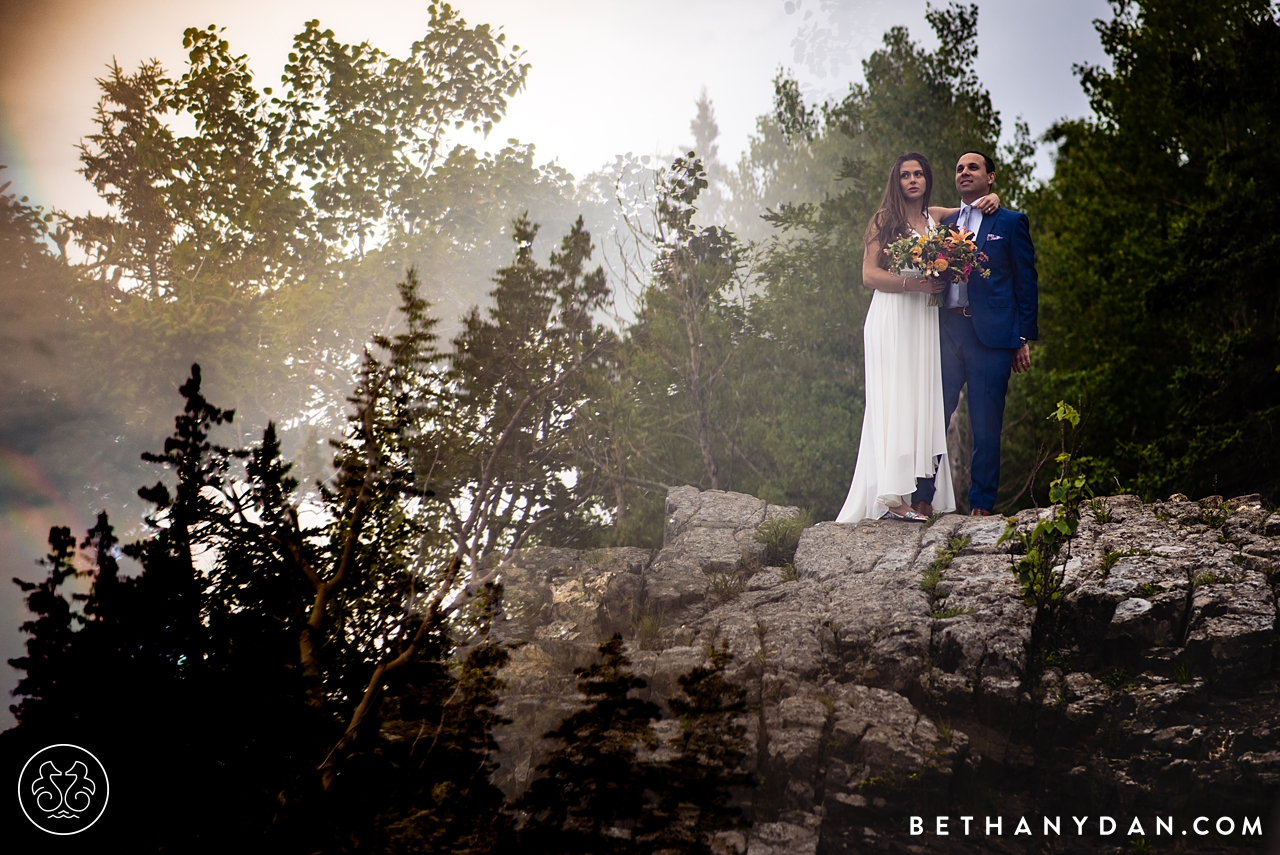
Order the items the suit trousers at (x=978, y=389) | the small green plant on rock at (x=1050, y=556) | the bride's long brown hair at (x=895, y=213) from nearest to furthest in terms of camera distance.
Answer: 1. the small green plant on rock at (x=1050, y=556)
2. the suit trousers at (x=978, y=389)
3. the bride's long brown hair at (x=895, y=213)

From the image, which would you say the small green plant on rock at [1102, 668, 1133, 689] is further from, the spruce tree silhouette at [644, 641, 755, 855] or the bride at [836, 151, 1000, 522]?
the bride at [836, 151, 1000, 522]

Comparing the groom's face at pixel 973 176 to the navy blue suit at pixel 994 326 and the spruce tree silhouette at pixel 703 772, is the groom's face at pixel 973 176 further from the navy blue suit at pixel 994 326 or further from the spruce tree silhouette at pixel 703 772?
the spruce tree silhouette at pixel 703 772

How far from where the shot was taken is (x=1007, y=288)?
7.10m

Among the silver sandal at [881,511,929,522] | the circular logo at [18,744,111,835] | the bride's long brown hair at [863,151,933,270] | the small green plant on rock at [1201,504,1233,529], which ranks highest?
the bride's long brown hair at [863,151,933,270]

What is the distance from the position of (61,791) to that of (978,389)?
22.2 ft

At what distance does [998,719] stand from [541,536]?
829 cm

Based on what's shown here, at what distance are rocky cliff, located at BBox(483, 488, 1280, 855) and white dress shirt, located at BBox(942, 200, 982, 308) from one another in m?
→ 1.82

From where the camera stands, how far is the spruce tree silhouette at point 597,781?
4883 millimetres

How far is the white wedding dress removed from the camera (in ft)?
24.3

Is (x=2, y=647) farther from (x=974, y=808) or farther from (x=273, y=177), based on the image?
(x=974, y=808)

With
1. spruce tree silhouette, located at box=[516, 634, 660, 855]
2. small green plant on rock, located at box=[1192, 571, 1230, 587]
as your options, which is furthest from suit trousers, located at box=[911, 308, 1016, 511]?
spruce tree silhouette, located at box=[516, 634, 660, 855]

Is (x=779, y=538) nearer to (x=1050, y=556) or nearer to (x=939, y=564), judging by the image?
(x=939, y=564)

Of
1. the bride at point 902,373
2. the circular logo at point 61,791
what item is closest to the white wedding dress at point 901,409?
the bride at point 902,373

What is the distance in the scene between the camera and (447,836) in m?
5.05
